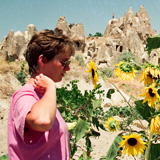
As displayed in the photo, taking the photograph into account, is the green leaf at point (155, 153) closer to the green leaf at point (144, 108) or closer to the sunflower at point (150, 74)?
the green leaf at point (144, 108)

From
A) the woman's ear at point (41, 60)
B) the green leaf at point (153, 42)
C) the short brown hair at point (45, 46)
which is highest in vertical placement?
the green leaf at point (153, 42)

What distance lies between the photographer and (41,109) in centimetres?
70

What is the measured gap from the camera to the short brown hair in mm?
931

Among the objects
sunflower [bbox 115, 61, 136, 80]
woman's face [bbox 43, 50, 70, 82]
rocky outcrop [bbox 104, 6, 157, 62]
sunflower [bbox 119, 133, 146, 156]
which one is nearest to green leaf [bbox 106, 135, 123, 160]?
sunflower [bbox 119, 133, 146, 156]

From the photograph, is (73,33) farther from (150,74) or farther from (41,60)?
(41,60)

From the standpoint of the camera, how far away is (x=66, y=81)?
10.3m

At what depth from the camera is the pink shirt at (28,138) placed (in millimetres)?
761

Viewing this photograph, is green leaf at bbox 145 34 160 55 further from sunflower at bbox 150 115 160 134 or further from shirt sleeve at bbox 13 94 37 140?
shirt sleeve at bbox 13 94 37 140

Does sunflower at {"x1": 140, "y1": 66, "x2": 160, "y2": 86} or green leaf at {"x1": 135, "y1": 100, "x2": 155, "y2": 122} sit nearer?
sunflower at {"x1": 140, "y1": 66, "x2": 160, "y2": 86}

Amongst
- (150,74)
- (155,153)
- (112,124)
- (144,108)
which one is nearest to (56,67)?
(150,74)

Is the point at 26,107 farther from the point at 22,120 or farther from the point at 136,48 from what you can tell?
the point at 136,48

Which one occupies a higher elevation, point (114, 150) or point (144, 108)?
point (144, 108)

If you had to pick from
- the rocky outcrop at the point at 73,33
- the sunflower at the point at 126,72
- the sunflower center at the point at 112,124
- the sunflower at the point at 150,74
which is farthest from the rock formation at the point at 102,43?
the sunflower at the point at 150,74

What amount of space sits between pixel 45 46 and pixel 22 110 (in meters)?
0.31
